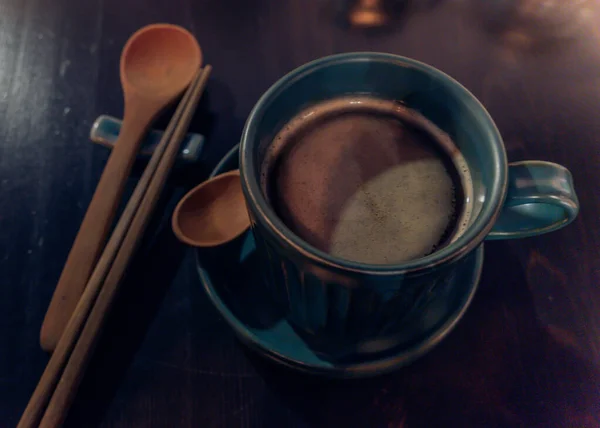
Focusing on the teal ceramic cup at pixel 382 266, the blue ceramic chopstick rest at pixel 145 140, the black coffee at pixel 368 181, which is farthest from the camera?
the blue ceramic chopstick rest at pixel 145 140

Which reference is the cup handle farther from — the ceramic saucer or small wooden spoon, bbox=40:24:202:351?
small wooden spoon, bbox=40:24:202:351

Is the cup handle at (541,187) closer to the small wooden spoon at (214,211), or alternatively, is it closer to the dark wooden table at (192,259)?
the dark wooden table at (192,259)

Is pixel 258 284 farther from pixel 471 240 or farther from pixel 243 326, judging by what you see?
pixel 471 240

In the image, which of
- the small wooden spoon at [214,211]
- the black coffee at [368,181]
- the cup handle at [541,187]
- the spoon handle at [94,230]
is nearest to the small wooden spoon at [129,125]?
the spoon handle at [94,230]

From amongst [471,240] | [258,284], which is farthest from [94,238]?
[471,240]

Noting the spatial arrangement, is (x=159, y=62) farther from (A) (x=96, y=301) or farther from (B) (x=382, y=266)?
(B) (x=382, y=266)
